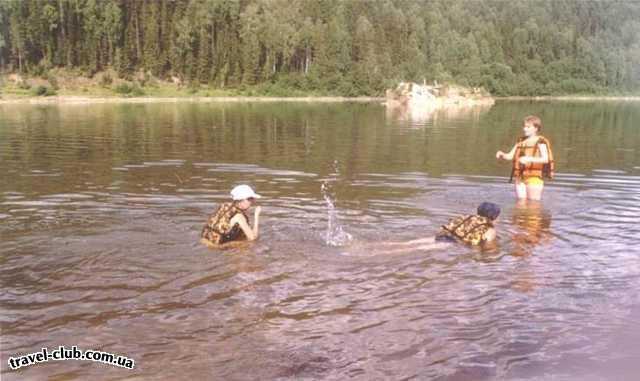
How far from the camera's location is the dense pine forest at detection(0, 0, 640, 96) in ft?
495

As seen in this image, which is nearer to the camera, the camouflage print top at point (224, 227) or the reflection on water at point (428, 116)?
the camouflage print top at point (224, 227)

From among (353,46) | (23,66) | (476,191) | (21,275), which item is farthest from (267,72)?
(21,275)

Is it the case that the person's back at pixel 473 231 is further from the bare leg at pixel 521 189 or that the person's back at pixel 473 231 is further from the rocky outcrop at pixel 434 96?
the rocky outcrop at pixel 434 96

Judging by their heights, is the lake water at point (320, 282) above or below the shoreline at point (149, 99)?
below

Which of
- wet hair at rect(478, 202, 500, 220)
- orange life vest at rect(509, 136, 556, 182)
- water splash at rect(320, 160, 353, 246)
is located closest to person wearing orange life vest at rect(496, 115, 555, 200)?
orange life vest at rect(509, 136, 556, 182)

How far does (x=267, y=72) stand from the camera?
159500 millimetres

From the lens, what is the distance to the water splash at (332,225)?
51.1 feet

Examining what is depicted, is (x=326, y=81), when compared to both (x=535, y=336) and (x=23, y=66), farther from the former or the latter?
(x=535, y=336)

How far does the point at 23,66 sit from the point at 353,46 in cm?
8318

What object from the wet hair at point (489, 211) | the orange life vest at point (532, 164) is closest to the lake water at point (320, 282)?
the wet hair at point (489, 211)

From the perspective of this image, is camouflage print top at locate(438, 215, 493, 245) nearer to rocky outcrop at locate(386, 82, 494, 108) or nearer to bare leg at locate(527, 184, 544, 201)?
bare leg at locate(527, 184, 544, 201)

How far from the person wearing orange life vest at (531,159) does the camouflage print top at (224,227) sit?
A: 834 cm

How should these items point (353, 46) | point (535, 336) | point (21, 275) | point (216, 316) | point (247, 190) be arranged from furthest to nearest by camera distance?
point (353, 46), point (247, 190), point (21, 275), point (216, 316), point (535, 336)

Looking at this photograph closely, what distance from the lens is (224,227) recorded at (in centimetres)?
1451
